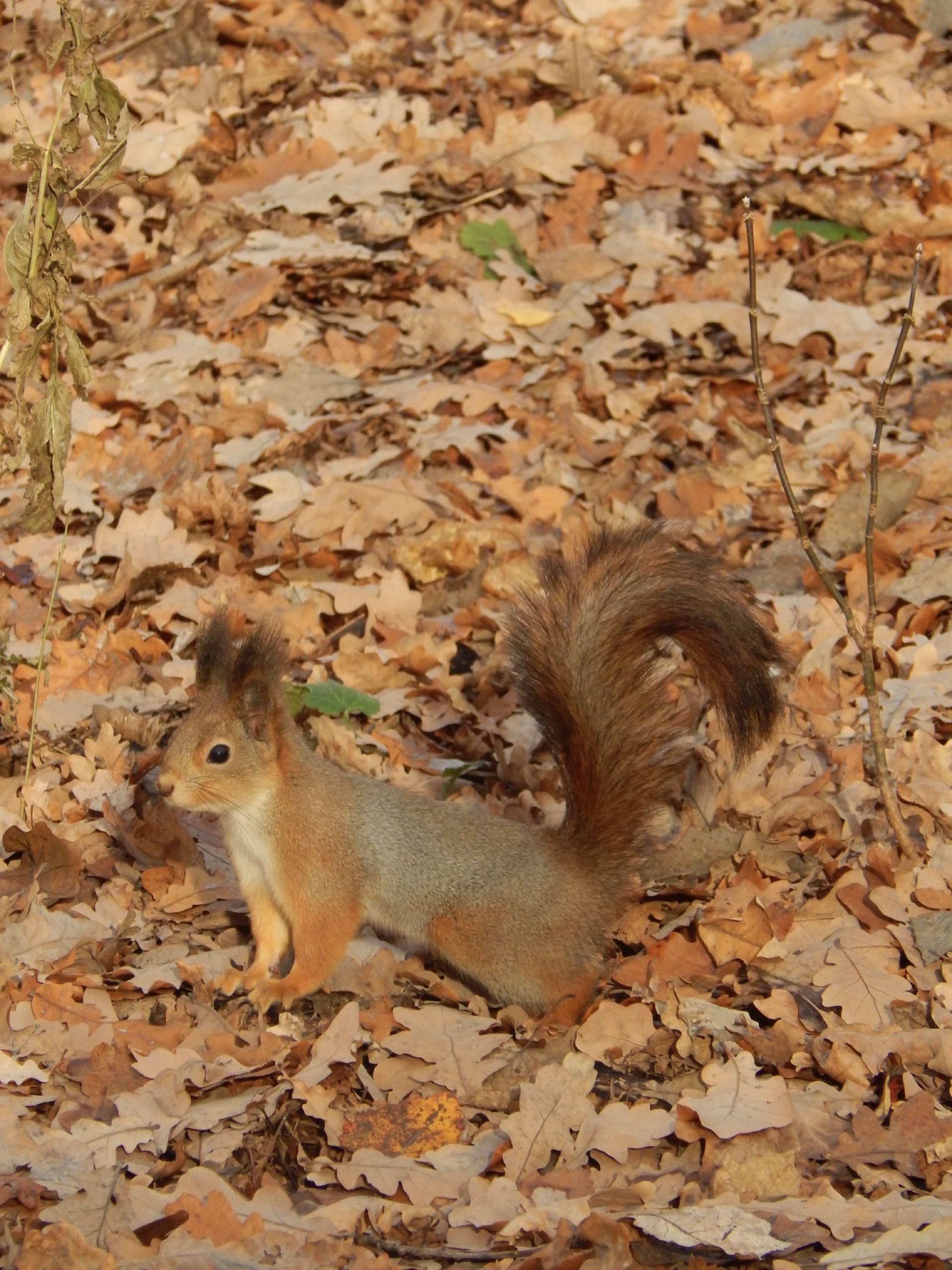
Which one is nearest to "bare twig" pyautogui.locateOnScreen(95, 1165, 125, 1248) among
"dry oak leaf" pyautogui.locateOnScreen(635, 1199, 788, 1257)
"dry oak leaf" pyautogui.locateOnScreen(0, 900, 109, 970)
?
"dry oak leaf" pyautogui.locateOnScreen(0, 900, 109, 970)

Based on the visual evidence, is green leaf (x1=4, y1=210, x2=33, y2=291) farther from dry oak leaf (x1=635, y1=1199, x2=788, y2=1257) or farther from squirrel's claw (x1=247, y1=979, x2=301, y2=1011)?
dry oak leaf (x1=635, y1=1199, x2=788, y2=1257)

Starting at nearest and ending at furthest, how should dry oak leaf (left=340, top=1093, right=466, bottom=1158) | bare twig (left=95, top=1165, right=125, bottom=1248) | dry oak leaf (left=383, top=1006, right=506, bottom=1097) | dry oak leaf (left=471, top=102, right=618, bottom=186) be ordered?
1. bare twig (left=95, top=1165, right=125, bottom=1248)
2. dry oak leaf (left=340, top=1093, right=466, bottom=1158)
3. dry oak leaf (left=383, top=1006, right=506, bottom=1097)
4. dry oak leaf (left=471, top=102, right=618, bottom=186)

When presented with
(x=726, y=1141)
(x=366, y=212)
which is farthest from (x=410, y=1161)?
(x=366, y=212)

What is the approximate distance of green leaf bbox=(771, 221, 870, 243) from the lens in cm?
697

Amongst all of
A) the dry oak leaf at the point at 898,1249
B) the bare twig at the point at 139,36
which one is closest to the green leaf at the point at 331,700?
the dry oak leaf at the point at 898,1249

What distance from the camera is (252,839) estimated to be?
3578 millimetres

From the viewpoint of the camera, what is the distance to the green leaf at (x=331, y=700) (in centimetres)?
441

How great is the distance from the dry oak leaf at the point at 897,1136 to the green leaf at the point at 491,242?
4.96 meters

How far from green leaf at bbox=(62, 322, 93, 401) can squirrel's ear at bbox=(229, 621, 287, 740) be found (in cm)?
81

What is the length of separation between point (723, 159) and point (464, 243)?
5.81ft

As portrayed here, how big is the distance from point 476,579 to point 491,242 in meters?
2.49

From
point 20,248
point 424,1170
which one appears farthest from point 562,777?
point 20,248

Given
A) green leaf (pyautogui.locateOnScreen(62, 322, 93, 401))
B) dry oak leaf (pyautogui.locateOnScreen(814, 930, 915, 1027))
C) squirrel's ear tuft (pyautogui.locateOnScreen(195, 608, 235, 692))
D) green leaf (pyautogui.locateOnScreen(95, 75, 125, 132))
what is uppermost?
green leaf (pyautogui.locateOnScreen(95, 75, 125, 132))

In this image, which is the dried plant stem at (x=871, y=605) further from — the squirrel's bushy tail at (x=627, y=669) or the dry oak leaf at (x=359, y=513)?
the dry oak leaf at (x=359, y=513)
